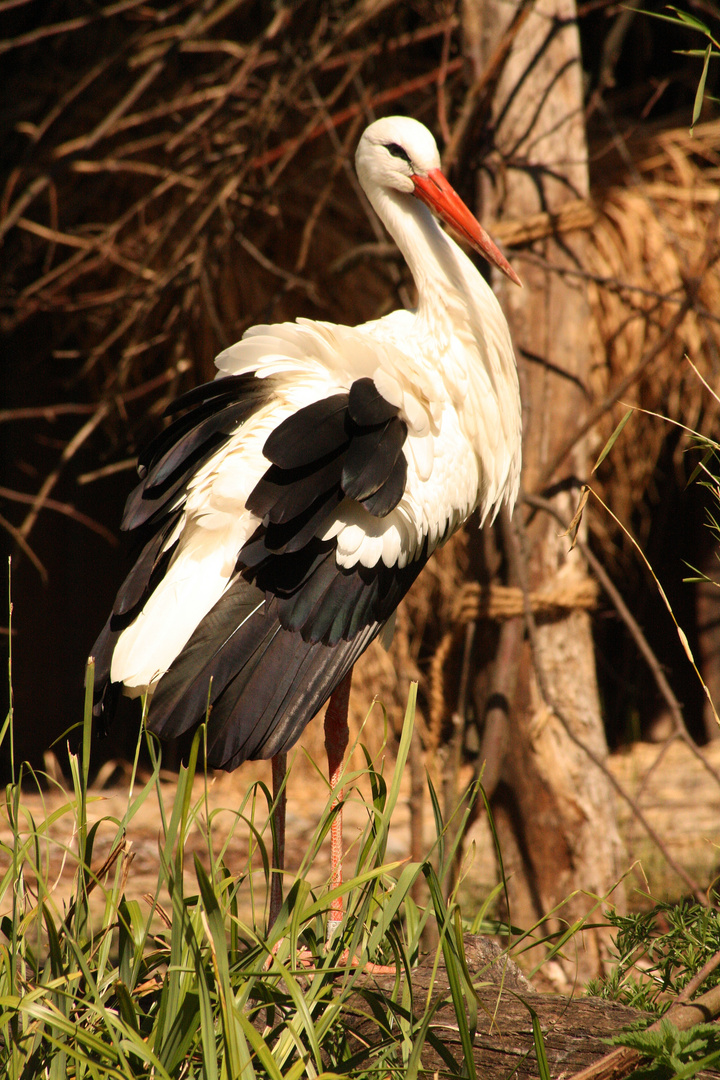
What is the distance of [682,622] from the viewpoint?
6148 mm

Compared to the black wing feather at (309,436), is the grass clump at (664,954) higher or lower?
lower

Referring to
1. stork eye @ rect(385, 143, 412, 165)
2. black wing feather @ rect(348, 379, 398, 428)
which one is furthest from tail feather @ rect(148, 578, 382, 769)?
stork eye @ rect(385, 143, 412, 165)

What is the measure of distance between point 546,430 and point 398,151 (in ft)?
3.20

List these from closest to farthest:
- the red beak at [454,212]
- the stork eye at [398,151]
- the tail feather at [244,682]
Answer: the tail feather at [244,682] < the red beak at [454,212] < the stork eye at [398,151]

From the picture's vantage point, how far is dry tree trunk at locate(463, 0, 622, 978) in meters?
3.01

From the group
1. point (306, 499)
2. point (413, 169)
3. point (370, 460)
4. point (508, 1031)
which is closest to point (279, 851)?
point (508, 1031)

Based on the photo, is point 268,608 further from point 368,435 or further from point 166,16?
point 166,16

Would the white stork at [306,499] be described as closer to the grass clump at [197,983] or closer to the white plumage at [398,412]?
the white plumage at [398,412]

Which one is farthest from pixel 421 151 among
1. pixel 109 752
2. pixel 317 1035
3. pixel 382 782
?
pixel 109 752

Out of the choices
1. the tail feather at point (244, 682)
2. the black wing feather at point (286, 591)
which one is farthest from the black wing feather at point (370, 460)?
the tail feather at point (244, 682)

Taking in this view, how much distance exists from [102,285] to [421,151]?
2872 millimetres

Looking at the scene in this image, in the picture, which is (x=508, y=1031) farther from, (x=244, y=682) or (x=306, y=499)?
(x=306, y=499)

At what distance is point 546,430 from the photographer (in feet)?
10.1

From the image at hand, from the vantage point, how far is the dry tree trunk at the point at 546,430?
3008 mm
